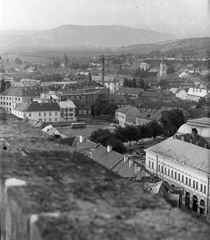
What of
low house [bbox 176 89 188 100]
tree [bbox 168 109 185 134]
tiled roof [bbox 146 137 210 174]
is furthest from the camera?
low house [bbox 176 89 188 100]

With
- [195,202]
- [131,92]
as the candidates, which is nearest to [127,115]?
[131,92]

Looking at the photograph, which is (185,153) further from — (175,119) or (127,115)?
(127,115)

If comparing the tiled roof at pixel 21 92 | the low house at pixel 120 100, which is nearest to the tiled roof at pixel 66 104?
the tiled roof at pixel 21 92

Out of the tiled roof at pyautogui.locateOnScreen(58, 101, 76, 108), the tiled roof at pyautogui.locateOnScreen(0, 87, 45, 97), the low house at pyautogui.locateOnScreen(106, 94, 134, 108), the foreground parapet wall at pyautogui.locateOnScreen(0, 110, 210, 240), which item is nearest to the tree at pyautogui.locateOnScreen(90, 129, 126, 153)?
the tiled roof at pyautogui.locateOnScreen(58, 101, 76, 108)

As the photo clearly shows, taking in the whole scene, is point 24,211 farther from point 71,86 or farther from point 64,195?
point 71,86

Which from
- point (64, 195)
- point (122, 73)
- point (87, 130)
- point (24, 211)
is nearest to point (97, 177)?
point (64, 195)

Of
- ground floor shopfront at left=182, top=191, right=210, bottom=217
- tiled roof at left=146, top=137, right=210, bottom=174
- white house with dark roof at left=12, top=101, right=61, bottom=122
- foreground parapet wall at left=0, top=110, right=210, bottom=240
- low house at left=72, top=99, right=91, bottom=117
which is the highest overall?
foreground parapet wall at left=0, top=110, right=210, bottom=240

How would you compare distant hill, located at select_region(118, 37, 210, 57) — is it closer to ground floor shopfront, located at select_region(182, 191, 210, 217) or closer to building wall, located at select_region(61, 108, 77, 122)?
building wall, located at select_region(61, 108, 77, 122)

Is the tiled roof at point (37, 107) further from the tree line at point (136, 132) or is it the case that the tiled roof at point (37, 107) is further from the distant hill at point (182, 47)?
the distant hill at point (182, 47)
